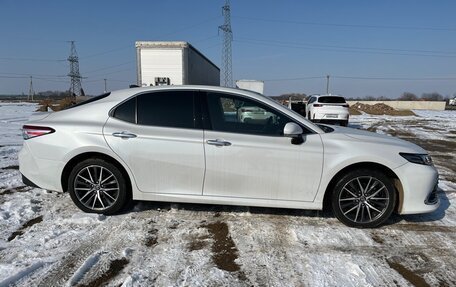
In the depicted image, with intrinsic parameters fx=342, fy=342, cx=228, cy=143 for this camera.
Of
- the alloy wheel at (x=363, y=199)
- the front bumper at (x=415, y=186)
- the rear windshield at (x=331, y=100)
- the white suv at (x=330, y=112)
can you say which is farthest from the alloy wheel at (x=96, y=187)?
the rear windshield at (x=331, y=100)

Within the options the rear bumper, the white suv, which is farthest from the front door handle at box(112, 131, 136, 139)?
the white suv

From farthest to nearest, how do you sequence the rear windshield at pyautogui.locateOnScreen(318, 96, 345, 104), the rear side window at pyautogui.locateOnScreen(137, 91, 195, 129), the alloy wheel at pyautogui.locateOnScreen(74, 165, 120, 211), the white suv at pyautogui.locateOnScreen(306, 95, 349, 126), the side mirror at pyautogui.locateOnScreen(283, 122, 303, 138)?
1. the rear windshield at pyautogui.locateOnScreen(318, 96, 345, 104)
2. the white suv at pyautogui.locateOnScreen(306, 95, 349, 126)
3. the alloy wheel at pyautogui.locateOnScreen(74, 165, 120, 211)
4. the rear side window at pyautogui.locateOnScreen(137, 91, 195, 129)
5. the side mirror at pyautogui.locateOnScreen(283, 122, 303, 138)

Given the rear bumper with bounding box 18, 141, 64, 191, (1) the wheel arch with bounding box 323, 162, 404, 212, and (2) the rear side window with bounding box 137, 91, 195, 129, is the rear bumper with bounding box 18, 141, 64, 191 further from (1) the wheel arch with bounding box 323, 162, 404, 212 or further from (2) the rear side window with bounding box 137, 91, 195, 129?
(1) the wheel arch with bounding box 323, 162, 404, 212

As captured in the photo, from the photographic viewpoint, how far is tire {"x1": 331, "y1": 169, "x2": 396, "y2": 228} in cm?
415

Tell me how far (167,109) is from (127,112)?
524 millimetres

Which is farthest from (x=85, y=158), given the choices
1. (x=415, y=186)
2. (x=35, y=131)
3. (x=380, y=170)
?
(x=415, y=186)

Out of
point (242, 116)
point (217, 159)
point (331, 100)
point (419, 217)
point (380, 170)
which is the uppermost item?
point (331, 100)

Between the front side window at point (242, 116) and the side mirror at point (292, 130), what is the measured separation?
5.0 inches

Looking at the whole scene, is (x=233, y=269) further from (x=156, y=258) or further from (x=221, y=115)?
(x=221, y=115)

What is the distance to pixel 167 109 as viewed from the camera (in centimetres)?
435

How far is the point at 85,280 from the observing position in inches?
117

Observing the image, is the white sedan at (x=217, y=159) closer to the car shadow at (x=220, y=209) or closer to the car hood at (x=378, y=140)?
the car hood at (x=378, y=140)

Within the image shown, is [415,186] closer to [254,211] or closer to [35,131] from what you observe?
[254,211]

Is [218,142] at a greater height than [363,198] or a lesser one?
greater
